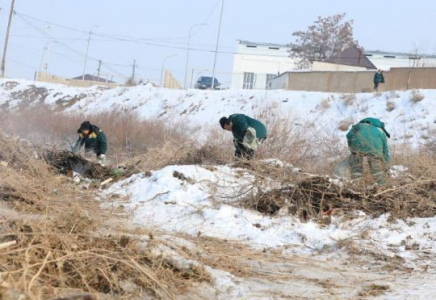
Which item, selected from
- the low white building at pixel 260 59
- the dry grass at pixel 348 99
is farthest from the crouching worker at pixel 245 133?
the low white building at pixel 260 59

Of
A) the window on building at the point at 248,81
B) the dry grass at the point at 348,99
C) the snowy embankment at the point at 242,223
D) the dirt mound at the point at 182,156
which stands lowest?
the snowy embankment at the point at 242,223

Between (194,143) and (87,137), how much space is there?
2381mm

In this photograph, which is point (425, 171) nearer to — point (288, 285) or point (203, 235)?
point (203, 235)

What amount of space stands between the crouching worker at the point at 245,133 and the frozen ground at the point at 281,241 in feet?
4.30

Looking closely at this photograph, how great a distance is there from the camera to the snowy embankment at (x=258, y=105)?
2347 centimetres

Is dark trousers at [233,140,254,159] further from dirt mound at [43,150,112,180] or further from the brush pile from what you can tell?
the brush pile

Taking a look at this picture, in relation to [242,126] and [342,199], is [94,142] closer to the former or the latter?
[242,126]

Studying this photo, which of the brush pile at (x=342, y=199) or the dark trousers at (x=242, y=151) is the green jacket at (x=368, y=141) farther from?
the dark trousers at (x=242, y=151)

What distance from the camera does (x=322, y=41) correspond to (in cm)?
5559

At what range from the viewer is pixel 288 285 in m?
4.59

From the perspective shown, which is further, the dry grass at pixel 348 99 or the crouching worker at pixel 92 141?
the dry grass at pixel 348 99

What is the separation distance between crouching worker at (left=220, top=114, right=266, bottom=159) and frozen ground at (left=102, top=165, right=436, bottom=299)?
4.30 feet

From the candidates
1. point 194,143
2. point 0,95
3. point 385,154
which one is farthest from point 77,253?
point 0,95

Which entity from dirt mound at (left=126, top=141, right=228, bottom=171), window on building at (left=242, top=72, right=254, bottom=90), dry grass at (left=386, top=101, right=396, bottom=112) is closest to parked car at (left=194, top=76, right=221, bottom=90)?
window on building at (left=242, top=72, right=254, bottom=90)
